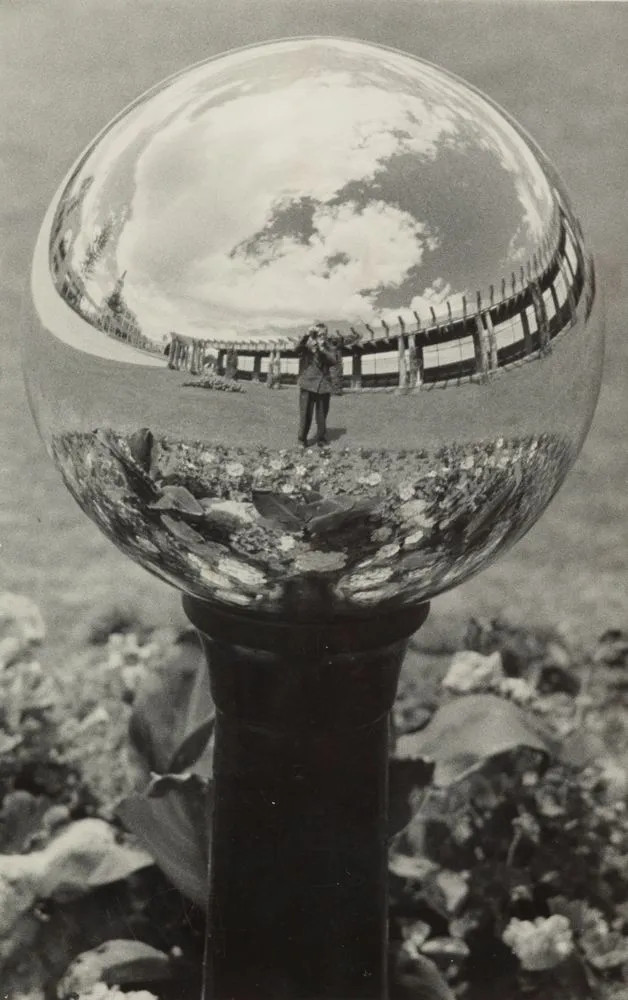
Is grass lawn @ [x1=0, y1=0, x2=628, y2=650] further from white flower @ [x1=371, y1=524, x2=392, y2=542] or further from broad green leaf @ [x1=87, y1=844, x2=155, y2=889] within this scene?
white flower @ [x1=371, y1=524, x2=392, y2=542]

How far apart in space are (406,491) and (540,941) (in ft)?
3.76

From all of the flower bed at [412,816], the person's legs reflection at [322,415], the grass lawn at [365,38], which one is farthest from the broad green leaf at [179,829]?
the person's legs reflection at [322,415]

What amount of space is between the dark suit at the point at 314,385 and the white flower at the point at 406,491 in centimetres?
9

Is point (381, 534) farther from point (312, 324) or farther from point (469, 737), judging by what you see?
point (469, 737)

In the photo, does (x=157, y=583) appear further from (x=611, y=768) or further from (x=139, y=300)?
(x=139, y=300)

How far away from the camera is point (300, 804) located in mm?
1420

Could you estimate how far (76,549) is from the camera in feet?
7.08

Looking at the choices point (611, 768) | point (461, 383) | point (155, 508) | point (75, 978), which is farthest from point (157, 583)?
point (461, 383)

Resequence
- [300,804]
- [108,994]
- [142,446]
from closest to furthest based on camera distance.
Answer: [142,446] < [300,804] < [108,994]

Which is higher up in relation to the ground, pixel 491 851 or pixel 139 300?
pixel 139 300

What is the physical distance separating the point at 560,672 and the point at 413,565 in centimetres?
102

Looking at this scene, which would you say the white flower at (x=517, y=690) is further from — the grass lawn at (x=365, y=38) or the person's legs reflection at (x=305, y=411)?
the person's legs reflection at (x=305, y=411)

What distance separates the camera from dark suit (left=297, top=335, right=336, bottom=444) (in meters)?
1.04

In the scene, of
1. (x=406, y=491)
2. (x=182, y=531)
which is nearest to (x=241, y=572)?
(x=182, y=531)
